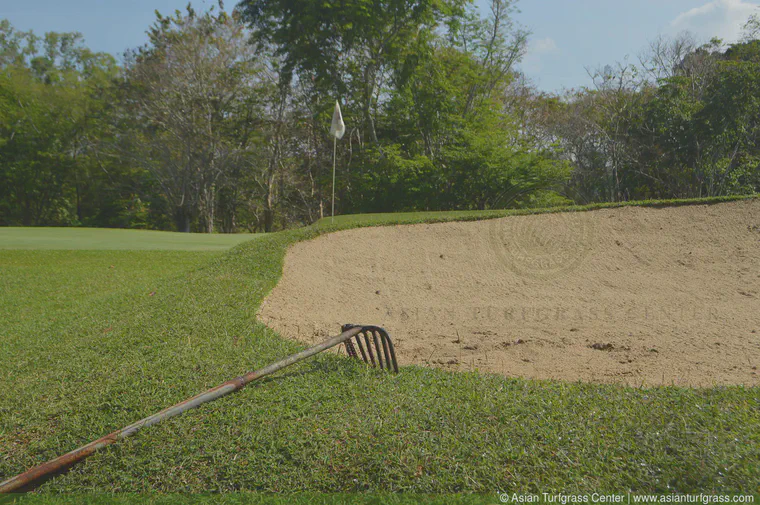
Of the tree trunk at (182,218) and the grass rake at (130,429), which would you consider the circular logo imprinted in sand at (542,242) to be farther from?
the tree trunk at (182,218)

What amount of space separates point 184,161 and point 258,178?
3799 mm

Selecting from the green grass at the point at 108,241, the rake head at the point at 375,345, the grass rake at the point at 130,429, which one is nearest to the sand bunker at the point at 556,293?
the rake head at the point at 375,345

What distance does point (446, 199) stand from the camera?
1875 centimetres

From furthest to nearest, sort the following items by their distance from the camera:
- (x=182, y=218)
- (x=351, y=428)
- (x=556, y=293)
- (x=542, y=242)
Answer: (x=182, y=218)
(x=542, y=242)
(x=556, y=293)
(x=351, y=428)

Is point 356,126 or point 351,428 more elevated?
point 356,126

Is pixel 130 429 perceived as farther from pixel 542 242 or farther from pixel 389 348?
pixel 542 242

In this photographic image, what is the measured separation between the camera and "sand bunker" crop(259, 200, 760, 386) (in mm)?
4074

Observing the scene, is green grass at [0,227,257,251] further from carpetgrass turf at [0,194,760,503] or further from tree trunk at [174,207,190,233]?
tree trunk at [174,207,190,233]

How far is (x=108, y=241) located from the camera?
475 inches

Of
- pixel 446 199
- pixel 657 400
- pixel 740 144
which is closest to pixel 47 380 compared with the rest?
pixel 657 400

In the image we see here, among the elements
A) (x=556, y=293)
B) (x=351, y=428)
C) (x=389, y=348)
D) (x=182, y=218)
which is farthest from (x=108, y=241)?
(x=182, y=218)

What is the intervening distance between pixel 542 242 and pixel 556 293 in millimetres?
2017

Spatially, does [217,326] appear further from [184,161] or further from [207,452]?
[184,161]

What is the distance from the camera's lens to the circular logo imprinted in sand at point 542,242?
24.1ft
